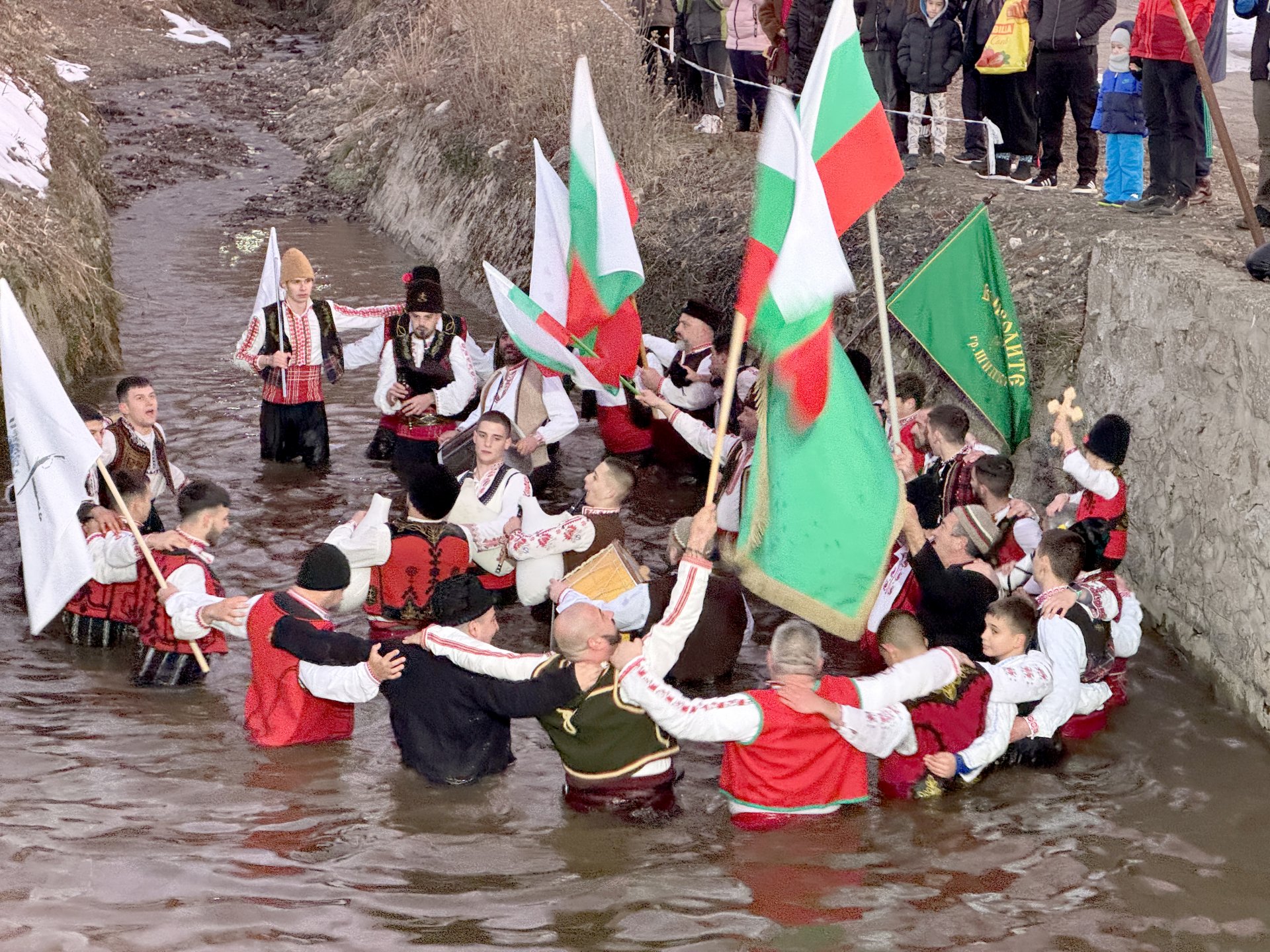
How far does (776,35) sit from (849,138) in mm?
7491

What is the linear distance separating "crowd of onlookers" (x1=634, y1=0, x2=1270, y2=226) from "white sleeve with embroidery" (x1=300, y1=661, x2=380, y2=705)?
19.7 feet

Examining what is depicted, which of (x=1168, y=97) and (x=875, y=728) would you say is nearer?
(x=875, y=728)

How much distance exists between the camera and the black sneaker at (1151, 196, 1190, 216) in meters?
9.61

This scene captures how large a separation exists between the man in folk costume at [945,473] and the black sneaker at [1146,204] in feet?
9.93

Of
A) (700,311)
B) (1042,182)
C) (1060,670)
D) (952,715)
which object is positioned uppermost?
(1042,182)

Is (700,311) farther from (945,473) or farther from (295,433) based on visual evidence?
(295,433)

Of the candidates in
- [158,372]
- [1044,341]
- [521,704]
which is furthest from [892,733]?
[158,372]

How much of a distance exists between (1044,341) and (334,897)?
230 inches

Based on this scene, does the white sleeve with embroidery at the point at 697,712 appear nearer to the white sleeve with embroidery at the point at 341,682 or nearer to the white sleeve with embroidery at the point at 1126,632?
the white sleeve with embroidery at the point at 341,682

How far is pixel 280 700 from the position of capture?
656 centimetres

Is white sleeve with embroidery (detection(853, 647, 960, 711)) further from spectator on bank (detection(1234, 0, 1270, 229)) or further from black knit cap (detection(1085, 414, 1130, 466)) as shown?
spectator on bank (detection(1234, 0, 1270, 229))

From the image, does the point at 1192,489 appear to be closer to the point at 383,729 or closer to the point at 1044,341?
the point at 1044,341

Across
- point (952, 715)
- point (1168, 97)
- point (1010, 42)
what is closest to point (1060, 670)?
point (952, 715)

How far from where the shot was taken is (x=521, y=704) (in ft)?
19.0
